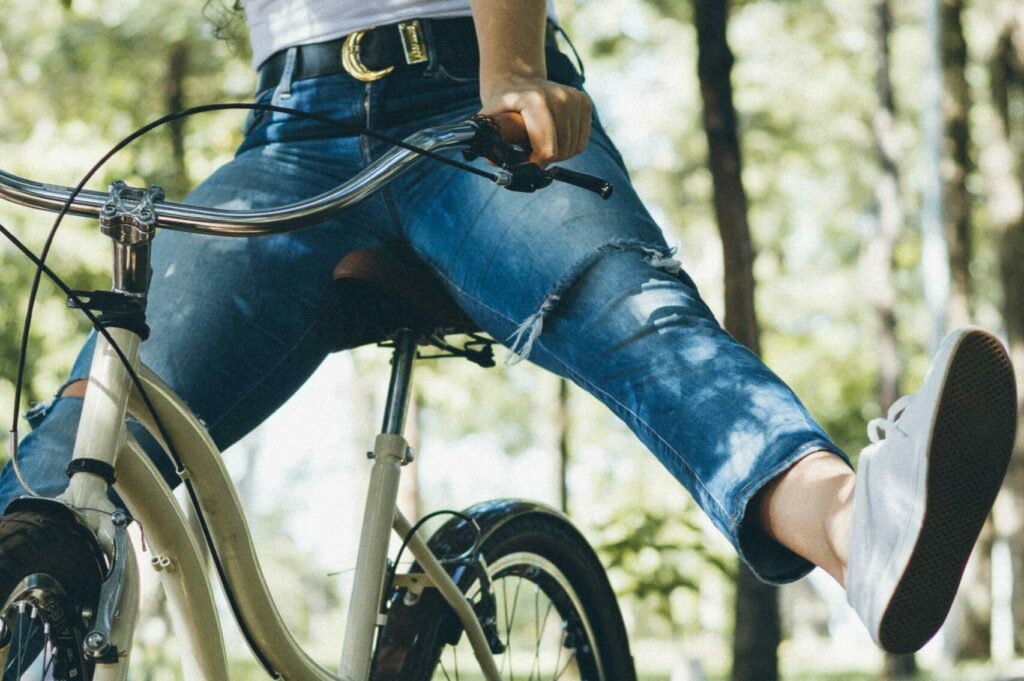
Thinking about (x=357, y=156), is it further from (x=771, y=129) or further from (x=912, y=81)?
(x=912, y=81)

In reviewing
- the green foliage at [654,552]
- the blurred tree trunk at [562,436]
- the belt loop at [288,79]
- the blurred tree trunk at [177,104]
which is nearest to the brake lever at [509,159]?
the belt loop at [288,79]

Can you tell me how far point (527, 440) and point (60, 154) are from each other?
19.0 m

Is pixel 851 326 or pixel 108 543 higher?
pixel 851 326

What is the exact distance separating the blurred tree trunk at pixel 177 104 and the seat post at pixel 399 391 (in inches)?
310

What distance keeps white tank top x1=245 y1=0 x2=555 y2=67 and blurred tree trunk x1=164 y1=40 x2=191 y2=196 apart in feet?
25.6

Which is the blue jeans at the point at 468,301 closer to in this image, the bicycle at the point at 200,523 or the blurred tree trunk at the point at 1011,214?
the bicycle at the point at 200,523

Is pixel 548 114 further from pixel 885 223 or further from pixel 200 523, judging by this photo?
pixel 885 223

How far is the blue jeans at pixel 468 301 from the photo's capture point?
77.9 inches

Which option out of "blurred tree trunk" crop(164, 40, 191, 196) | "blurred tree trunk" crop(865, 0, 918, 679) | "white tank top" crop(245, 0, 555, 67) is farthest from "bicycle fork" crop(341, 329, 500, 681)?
"blurred tree trunk" crop(865, 0, 918, 679)

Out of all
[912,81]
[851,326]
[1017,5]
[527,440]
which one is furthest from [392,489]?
[527,440]

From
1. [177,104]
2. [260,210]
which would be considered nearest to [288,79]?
[260,210]

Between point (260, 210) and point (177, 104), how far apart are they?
10.1 meters

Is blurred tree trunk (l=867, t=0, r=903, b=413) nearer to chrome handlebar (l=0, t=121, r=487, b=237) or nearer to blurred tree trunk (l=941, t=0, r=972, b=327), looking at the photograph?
blurred tree trunk (l=941, t=0, r=972, b=327)

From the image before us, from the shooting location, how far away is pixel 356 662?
236 centimetres
